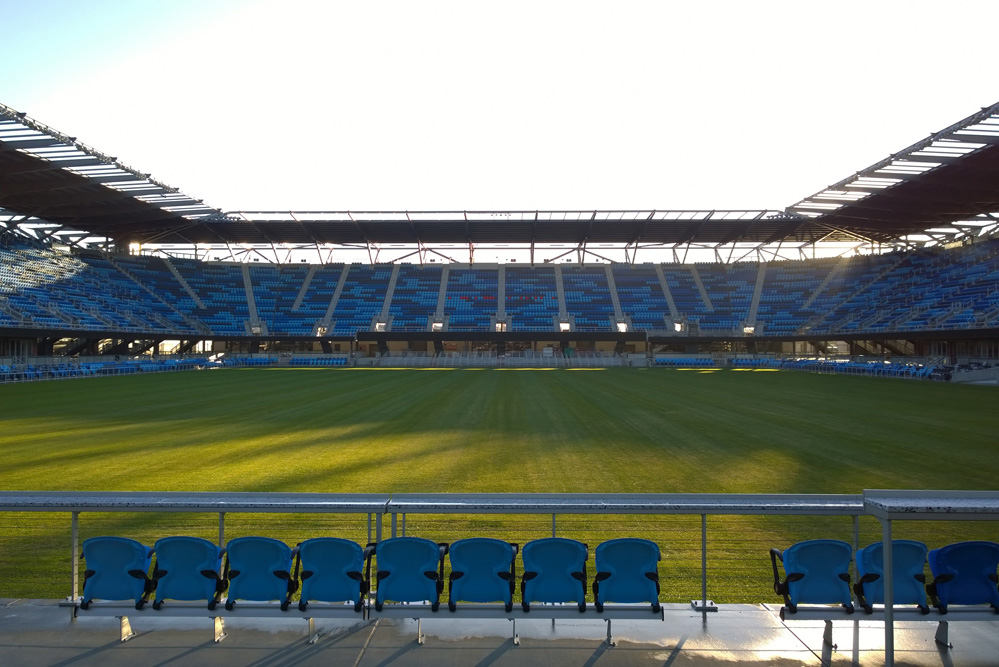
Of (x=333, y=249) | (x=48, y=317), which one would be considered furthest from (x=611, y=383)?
(x=333, y=249)

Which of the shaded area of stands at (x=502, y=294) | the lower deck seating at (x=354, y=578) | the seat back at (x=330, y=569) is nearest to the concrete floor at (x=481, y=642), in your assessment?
the lower deck seating at (x=354, y=578)

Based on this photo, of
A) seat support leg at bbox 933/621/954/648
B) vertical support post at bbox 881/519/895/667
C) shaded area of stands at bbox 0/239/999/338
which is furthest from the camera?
shaded area of stands at bbox 0/239/999/338

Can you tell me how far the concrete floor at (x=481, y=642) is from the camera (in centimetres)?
411

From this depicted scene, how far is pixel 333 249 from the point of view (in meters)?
69.1

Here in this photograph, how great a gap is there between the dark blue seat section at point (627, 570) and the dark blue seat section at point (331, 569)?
176cm

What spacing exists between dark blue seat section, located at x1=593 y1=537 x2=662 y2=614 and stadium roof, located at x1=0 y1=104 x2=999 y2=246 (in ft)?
105

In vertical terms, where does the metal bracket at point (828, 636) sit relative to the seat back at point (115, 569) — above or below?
below

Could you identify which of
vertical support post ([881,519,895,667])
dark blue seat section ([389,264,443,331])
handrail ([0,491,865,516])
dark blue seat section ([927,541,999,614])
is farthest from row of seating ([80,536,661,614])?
dark blue seat section ([389,264,443,331])

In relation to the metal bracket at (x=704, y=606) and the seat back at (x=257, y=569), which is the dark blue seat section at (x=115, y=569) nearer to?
the seat back at (x=257, y=569)

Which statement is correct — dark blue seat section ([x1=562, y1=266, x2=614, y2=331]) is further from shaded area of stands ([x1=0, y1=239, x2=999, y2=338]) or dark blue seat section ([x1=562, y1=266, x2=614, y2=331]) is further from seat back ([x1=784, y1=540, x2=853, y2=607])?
seat back ([x1=784, y1=540, x2=853, y2=607])

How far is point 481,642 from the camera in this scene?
440cm

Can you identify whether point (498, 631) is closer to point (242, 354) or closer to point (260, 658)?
point (260, 658)

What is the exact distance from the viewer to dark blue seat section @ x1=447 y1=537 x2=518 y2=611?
4.54 metres

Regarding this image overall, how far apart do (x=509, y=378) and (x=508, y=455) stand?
2508 centimetres
